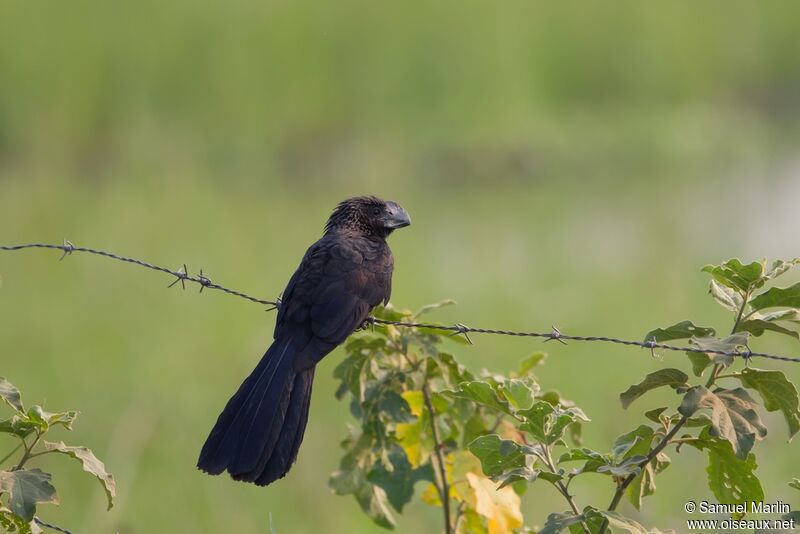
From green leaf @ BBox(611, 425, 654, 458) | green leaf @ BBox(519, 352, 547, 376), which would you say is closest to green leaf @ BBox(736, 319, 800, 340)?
green leaf @ BBox(611, 425, 654, 458)

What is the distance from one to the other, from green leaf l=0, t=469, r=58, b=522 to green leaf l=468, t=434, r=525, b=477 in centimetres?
91

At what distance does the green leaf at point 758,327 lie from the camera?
96.4 inches

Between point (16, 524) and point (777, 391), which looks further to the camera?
point (16, 524)

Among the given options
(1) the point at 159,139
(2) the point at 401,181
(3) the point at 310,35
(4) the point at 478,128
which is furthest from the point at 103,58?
(4) the point at 478,128

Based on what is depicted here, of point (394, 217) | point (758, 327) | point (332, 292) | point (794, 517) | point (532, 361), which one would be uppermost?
point (394, 217)

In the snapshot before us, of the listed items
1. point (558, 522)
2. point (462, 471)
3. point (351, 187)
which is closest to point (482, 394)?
point (558, 522)

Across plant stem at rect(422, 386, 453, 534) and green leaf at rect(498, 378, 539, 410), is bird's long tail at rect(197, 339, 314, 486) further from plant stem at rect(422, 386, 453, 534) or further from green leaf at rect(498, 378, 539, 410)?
green leaf at rect(498, 378, 539, 410)

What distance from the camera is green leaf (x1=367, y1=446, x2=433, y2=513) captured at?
3.23m

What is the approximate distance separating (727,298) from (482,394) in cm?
59

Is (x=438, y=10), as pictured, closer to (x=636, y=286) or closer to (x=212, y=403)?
(x=636, y=286)

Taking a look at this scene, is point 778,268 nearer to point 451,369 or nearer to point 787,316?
point 787,316

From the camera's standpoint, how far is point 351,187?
30.2 feet

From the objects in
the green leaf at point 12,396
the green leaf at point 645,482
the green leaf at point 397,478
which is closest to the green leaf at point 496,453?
the green leaf at point 645,482

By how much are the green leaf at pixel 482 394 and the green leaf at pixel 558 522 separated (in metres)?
0.30
